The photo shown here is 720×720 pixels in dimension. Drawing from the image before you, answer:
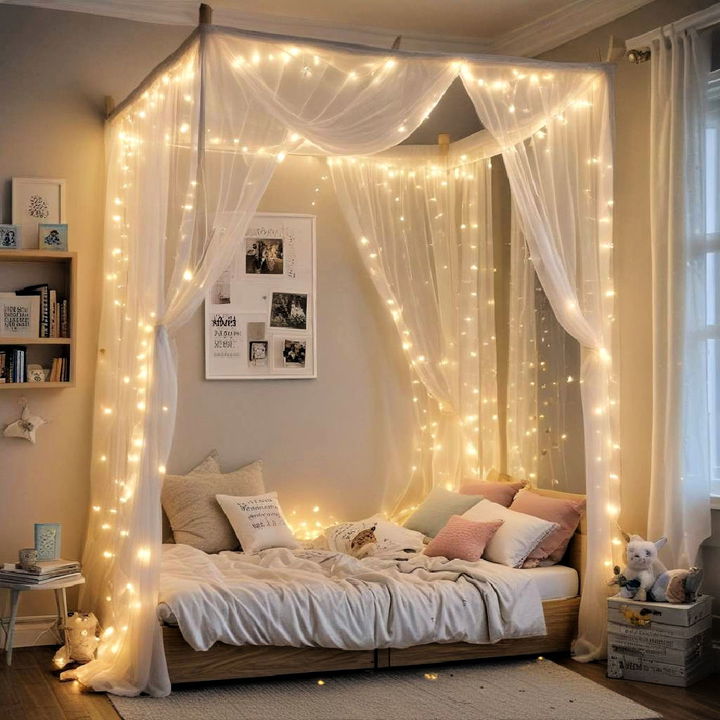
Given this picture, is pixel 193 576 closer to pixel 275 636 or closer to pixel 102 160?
pixel 275 636

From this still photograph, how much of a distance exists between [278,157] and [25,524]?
2257mm

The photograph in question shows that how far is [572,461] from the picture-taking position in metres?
5.46

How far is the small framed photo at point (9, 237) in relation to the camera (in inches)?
203

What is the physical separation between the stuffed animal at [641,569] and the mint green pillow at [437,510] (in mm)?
1046

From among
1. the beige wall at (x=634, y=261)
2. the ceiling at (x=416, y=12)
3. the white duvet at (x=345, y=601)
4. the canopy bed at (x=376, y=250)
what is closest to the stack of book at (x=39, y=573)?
the canopy bed at (x=376, y=250)

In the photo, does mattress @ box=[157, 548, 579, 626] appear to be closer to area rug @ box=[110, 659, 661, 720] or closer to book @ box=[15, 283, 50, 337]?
area rug @ box=[110, 659, 661, 720]

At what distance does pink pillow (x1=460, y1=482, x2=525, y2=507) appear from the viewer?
546cm

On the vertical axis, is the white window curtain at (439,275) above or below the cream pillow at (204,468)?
above

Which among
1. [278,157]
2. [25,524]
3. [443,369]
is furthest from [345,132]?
[25,524]

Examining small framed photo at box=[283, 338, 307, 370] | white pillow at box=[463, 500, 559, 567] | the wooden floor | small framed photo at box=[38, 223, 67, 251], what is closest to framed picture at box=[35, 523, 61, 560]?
the wooden floor

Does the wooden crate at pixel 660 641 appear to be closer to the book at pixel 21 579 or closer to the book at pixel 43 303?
the book at pixel 21 579

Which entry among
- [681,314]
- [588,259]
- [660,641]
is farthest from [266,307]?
[660,641]

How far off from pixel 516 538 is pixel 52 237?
261 centimetres

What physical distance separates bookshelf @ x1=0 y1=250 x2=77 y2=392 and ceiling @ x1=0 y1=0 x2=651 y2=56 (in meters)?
1.24
